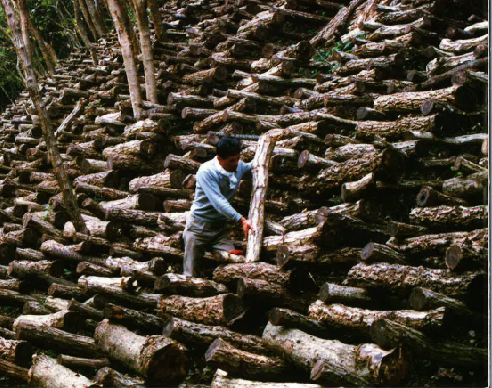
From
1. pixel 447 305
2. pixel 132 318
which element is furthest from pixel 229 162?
pixel 447 305

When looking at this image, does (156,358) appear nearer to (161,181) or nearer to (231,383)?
(231,383)

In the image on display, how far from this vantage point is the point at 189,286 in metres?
5.41

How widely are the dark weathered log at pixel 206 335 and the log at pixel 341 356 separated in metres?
0.12

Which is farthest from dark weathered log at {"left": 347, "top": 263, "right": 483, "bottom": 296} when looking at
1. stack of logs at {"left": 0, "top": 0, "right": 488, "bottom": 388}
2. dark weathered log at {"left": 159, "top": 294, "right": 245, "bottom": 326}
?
dark weathered log at {"left": 159, "top": 294, "right": 245, "bottom": 326}

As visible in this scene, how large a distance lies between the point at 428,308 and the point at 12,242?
6.59m

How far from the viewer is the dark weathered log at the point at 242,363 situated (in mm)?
4426

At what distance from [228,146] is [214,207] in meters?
0.67

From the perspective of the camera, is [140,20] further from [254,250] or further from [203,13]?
[254,250]

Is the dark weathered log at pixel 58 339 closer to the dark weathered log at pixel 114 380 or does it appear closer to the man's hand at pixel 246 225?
the dark weathered log at pixel 114 380

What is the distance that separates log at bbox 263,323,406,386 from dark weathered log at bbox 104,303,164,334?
4.44ft

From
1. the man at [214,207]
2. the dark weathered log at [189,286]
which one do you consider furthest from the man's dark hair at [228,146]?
the dark weathered log at [189,286]

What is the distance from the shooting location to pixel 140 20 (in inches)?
371

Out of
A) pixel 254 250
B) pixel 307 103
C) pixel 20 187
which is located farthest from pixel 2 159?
pixel 254 250

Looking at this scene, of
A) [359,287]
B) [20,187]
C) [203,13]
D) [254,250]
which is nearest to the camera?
[359,287]
